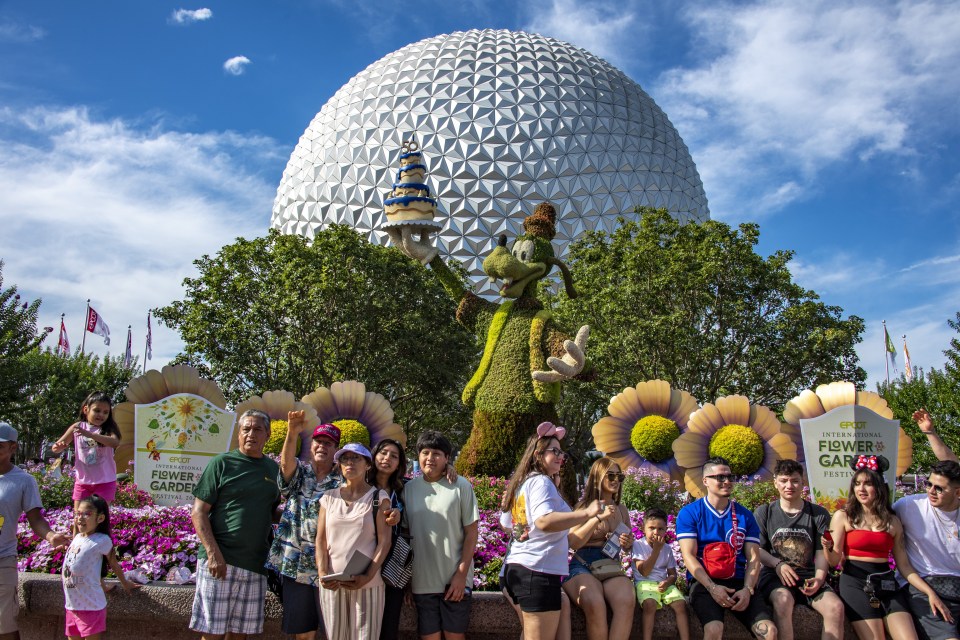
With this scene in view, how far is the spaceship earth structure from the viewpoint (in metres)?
27.6

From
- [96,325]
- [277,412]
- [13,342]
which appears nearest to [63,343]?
[96,325]

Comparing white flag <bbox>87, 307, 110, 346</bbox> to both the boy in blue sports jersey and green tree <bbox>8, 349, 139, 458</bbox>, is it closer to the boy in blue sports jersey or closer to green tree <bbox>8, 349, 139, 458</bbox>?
green tree <bbox>8, 349, 139, 458</bbox>

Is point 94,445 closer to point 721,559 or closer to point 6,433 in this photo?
point 6,433

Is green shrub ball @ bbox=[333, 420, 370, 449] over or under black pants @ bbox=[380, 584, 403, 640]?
over

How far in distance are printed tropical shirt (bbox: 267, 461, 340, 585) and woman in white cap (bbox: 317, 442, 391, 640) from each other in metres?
0.15

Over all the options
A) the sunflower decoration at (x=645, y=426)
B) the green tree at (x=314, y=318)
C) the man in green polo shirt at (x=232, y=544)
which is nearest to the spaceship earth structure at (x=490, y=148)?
the green tree at (x=314, y=318)

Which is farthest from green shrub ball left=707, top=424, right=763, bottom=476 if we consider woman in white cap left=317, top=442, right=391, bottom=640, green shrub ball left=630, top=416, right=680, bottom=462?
woman in white cap left=317, top=442, right=391, bottom=640

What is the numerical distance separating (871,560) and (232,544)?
167 inches

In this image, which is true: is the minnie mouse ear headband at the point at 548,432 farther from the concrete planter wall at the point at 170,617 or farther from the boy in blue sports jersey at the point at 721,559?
the concrete planter wall at the point at 170,617

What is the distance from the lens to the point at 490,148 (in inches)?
1098

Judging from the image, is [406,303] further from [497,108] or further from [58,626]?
[58,626]

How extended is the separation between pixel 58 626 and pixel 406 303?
14.2 m

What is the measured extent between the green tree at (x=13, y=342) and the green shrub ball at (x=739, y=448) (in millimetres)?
17310

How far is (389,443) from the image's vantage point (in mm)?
4641
